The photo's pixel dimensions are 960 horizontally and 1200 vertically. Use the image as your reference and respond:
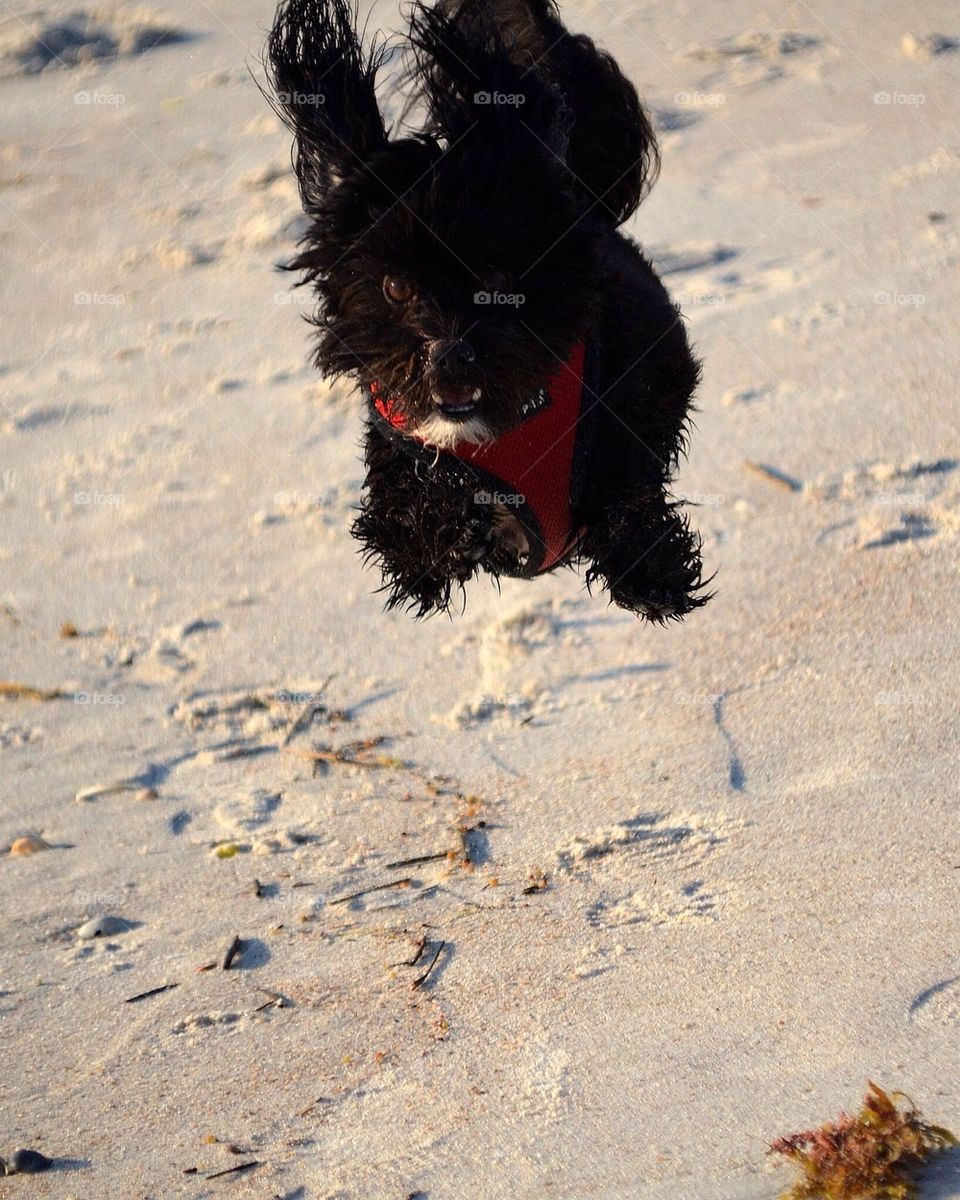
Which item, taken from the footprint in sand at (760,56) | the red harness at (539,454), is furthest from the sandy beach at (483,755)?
the red harness at (539,454)

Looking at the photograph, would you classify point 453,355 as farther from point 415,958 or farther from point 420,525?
point 415,958

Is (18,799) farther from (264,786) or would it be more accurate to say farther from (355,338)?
(355,338)

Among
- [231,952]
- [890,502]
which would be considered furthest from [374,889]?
[890,502]

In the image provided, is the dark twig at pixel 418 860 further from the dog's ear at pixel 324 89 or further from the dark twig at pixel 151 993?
the dog's ear at pixel 324 89

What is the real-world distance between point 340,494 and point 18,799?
2.03 metres

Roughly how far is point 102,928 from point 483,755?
56.2 inches

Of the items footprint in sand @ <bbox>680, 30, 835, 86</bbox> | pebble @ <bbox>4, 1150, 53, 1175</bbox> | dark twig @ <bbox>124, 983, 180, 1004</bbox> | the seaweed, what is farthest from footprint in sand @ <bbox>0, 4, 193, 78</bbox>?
the seaweed

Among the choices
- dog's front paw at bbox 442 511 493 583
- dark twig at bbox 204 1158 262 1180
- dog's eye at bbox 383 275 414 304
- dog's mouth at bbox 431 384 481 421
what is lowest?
dark twig at bbox 204 1158 262 1180

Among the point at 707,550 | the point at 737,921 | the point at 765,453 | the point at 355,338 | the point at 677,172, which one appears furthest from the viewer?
the point at 677,172

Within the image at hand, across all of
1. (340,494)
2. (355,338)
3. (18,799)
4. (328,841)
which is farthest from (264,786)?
(355,338)

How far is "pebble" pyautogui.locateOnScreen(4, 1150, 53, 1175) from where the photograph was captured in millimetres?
3873

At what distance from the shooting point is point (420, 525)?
3668mm

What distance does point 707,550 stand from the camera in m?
5.83

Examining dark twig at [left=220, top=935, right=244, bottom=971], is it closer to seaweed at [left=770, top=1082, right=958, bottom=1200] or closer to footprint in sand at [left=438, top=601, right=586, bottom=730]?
footprint in sand at [left=438, top=601, right=586, bottom=730]
